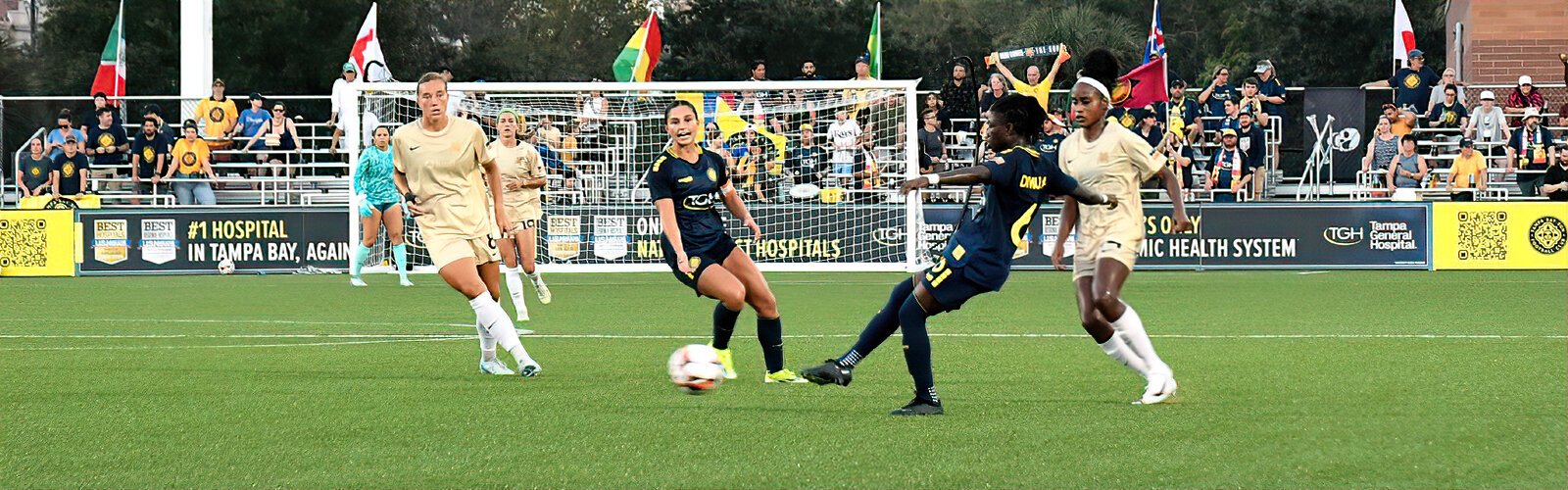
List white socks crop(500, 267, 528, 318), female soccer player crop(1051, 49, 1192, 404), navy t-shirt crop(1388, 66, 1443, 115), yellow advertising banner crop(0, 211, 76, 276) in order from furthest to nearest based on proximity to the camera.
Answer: navy t-shirt crop(1388, 66, 1443, 115) < yellow advertising banner crop(0, 211, 76, 276) < white socks crop(500, 267, 528, 318) < female soccer player crop(1051, 49, 1192, 404)

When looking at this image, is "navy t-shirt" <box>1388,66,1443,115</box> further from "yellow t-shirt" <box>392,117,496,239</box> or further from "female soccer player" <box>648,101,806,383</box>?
"yellow t-shirt" <box>392,117,496,239</box>

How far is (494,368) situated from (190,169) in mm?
18478

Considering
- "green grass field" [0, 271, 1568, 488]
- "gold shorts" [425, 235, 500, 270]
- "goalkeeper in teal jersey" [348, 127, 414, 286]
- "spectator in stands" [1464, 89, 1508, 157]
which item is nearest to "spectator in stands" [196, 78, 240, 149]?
"goalkeeper in teal jersey" [348, 127, 414, 286]

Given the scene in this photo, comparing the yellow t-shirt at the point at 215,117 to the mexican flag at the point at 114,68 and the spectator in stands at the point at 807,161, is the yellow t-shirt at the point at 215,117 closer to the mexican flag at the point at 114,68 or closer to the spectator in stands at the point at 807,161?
the mexican flag at the point at 114,68

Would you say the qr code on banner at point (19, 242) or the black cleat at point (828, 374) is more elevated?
the qr code on banner at point (19, 242)

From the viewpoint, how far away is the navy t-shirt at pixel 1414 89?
2758 centimetres

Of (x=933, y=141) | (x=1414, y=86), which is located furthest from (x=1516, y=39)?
(x=933, y=141)

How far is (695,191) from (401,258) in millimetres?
12127

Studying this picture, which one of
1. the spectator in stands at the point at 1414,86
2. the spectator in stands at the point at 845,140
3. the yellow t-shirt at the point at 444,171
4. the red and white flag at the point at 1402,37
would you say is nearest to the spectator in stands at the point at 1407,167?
the spectator in stands at the point at 1414,86

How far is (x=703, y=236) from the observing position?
379 inches

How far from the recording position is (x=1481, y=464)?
6414mm

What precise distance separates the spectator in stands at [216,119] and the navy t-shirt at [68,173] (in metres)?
1.99

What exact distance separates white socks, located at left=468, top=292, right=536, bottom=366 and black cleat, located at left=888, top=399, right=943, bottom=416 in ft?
9.20

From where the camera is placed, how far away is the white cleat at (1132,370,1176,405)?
8.38 m
